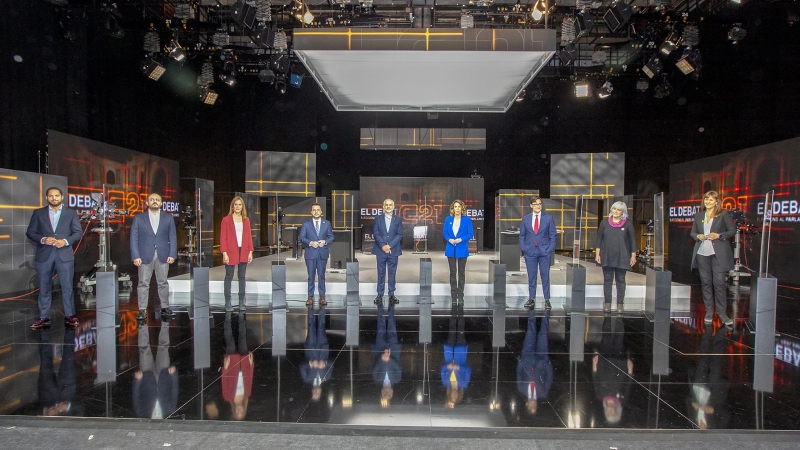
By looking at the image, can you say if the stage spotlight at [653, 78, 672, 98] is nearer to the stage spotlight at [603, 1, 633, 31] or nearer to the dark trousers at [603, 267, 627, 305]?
the stage spotlight at [603, 1, 633, 31]

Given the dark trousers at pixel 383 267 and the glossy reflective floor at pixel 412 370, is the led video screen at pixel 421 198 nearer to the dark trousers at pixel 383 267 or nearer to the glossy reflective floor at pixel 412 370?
the dark trousers at pixel 383 267

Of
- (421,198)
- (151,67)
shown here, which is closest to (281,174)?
(421,198)

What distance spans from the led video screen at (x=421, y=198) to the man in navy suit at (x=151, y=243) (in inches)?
360

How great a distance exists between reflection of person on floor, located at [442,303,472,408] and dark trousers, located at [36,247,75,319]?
4.23m

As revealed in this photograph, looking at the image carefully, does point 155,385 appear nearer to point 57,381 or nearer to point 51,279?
point 57,381

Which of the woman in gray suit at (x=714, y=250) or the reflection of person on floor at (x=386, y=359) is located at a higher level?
the woman in gray suit at (x=714, y=250)

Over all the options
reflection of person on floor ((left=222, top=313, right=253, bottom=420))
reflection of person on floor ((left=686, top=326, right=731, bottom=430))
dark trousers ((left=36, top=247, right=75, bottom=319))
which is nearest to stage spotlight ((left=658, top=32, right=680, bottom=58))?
reflection of person on floor ((left=686, top=326, right=731, bottom=430))

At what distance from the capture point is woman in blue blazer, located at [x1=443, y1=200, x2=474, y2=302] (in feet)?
22.0

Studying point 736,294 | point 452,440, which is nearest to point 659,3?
point 736,294

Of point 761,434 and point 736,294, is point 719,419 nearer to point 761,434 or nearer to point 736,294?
point 761,434

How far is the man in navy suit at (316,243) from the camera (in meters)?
6.45

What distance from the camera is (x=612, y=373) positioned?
153 inches

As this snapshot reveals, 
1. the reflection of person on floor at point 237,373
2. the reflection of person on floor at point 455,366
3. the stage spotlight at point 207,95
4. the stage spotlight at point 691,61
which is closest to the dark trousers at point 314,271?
the reflection of person on floor at point 237,373

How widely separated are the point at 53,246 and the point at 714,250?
743 centimetres
